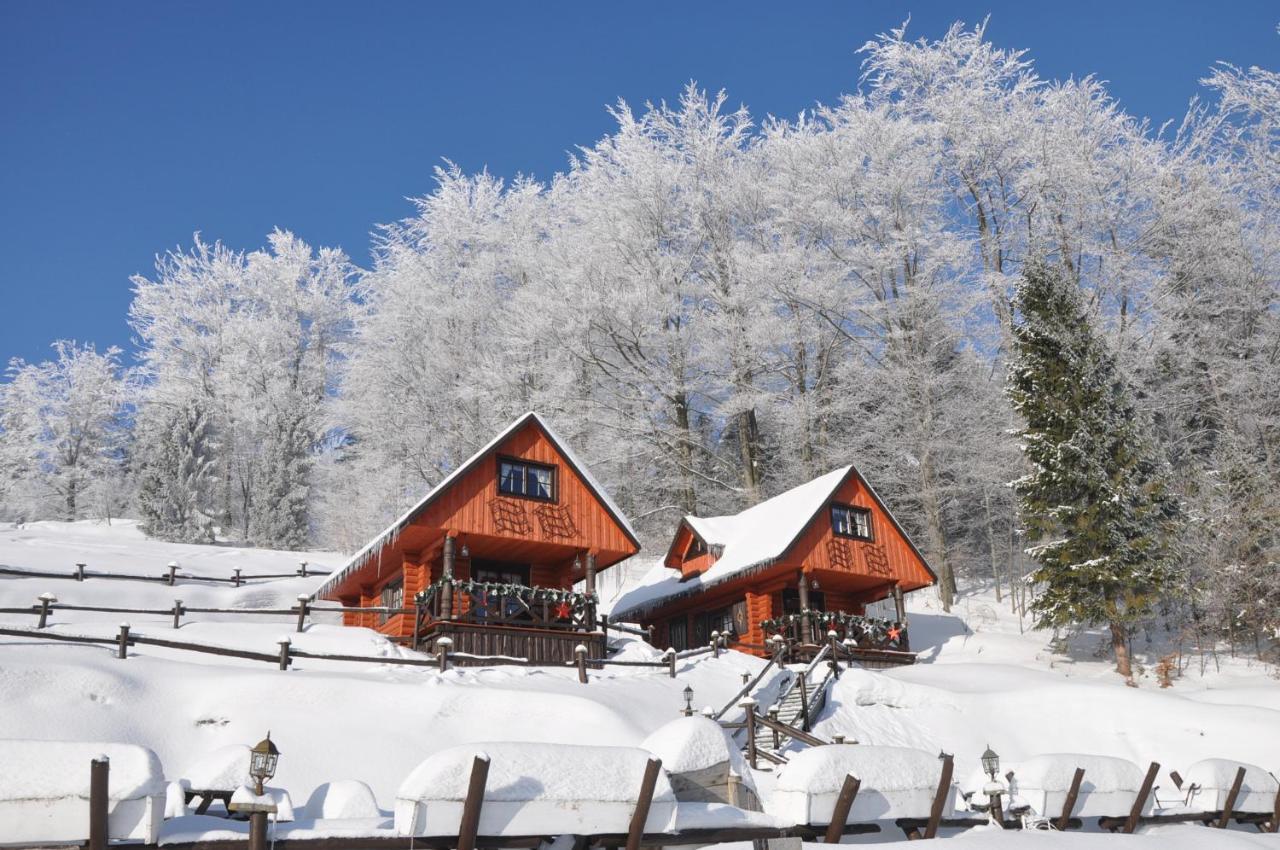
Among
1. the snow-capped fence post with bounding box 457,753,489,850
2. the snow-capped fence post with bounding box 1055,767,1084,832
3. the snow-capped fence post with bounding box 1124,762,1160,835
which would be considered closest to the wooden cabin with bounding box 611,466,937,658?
the snow-capped fence post with bounding box 1124,762,1160,835

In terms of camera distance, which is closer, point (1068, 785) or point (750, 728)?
point (1068, 785)

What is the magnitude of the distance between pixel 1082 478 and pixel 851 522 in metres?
6.74

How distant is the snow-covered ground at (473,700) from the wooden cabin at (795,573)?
93.9 inches

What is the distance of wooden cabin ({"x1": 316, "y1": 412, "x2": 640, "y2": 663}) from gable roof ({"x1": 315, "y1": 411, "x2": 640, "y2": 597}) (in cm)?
3

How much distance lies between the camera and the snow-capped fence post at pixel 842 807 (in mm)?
8172

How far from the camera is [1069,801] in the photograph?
1072 cm

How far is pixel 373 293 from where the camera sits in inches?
1825

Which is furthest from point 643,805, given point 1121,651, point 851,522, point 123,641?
point 851,522

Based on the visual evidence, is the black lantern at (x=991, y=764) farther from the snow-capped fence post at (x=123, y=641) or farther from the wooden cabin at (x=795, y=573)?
the snow-capped fence post at (x=123, y=641)

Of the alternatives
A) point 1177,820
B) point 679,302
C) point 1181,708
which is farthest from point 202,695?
point 679,302

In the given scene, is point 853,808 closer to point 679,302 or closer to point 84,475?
point 679,302

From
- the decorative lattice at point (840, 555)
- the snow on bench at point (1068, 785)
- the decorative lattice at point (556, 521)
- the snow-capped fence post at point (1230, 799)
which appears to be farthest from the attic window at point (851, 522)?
the snow on bench at point (1068, 785)

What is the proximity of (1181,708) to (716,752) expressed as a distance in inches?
612

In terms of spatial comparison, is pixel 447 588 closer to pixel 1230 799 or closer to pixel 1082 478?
pixel 1230 799
